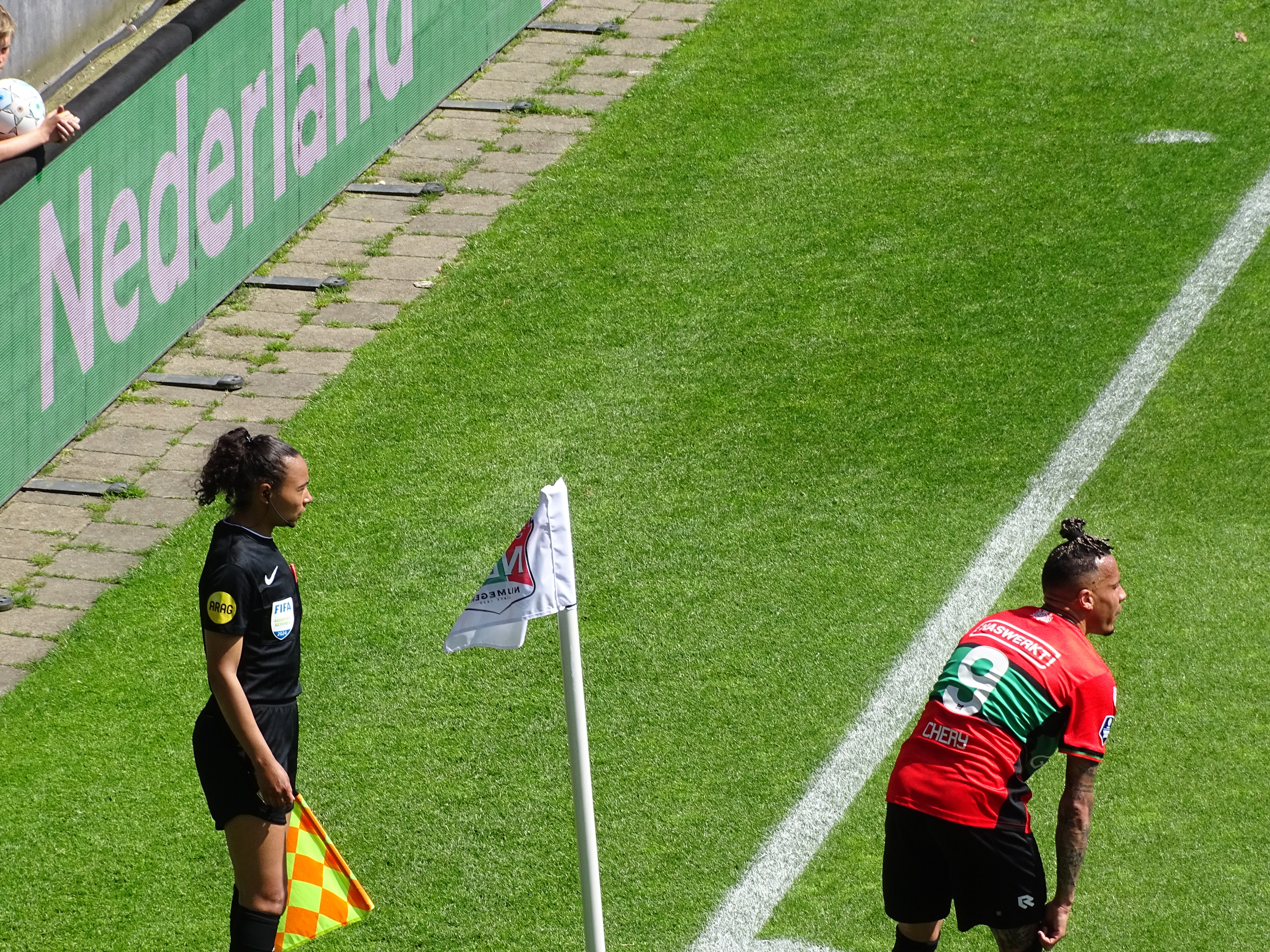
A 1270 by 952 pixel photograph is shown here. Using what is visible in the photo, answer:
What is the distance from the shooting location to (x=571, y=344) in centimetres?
1028

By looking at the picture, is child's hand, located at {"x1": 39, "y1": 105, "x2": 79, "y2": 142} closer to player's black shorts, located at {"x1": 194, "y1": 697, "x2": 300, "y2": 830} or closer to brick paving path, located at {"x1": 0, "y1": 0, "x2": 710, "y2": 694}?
brick paving path, located at {"x1": 0, "y1": 0, "x2": 710, "y2": 694}

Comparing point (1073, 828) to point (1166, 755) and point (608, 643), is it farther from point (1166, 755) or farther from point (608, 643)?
point (608, 643)

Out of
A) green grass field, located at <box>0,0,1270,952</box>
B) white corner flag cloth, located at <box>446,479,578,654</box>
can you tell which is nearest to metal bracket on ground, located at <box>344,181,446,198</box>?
green grass field, located at <box>0,0,1270,952</box>

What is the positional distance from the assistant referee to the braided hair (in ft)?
7.64

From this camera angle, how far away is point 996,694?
5.36 meters

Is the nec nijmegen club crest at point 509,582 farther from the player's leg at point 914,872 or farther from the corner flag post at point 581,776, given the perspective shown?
the player's leg at point 914,872

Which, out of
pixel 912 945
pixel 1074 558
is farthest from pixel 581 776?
pixel 1074 558

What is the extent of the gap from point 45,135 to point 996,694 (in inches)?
226

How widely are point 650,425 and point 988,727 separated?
14.6 feet

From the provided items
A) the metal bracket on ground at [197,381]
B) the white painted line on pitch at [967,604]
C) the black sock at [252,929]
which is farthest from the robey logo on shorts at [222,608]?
the metal bracket on ground at [197,381]

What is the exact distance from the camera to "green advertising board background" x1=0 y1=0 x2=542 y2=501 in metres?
8.86

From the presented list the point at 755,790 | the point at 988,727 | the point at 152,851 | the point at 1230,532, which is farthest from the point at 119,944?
the point at 1230,532

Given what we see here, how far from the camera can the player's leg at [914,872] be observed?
217 inches

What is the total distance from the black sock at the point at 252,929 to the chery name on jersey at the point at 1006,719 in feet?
6.71
